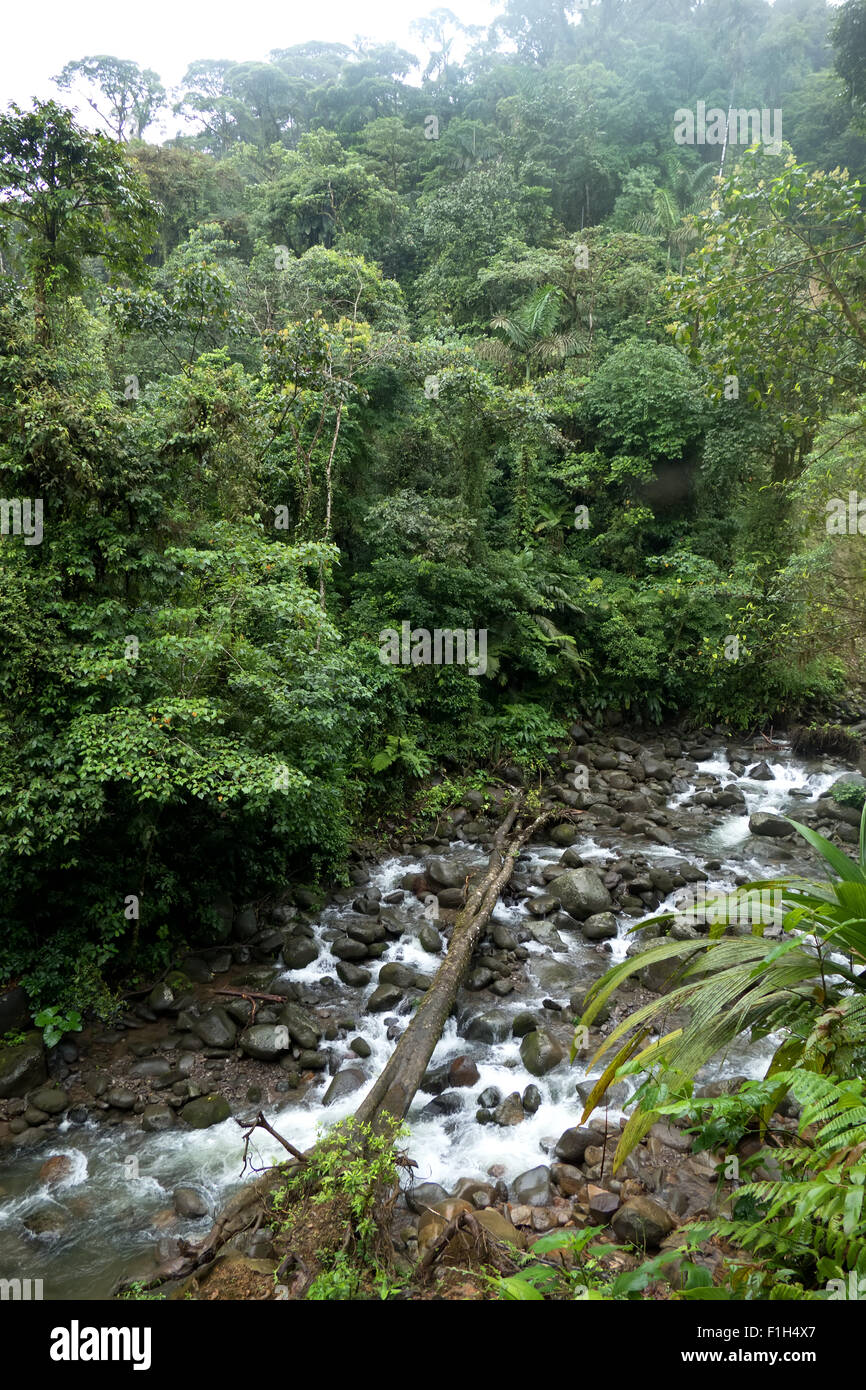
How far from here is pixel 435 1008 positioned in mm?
6191

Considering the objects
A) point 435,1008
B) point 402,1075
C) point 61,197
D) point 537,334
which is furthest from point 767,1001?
point 537,334

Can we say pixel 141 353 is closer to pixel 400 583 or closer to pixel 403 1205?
pixel 400 583

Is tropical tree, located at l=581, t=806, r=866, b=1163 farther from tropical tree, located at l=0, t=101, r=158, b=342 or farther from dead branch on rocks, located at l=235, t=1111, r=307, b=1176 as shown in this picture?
tropical tree, located at l=0, t=101, r=158, b=342

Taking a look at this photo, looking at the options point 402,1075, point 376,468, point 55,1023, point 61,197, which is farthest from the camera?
point 376,468

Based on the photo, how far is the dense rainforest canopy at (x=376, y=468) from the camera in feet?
20.0

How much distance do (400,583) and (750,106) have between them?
3327 cm

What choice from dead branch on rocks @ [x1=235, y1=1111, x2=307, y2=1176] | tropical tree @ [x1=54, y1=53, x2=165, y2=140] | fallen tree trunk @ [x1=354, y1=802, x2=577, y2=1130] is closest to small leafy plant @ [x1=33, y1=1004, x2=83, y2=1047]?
dead branch on rocks @ [x1=235, y1=1111, x2=307, y2=1176]

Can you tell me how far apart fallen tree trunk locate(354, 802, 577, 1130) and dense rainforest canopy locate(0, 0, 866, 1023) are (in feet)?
6.65

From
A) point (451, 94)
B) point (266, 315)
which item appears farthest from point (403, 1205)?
point (451, 94)

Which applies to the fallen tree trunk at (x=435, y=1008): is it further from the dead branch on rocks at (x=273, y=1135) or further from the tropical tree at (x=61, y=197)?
the tropical tree at (x=61, y=197)

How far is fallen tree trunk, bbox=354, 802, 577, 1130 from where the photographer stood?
512 cm

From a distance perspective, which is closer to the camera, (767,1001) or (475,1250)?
(767,1001)

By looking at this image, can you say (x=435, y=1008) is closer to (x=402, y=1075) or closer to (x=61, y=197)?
(x=402, y=1075)

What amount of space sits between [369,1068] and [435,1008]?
30.5 inches
